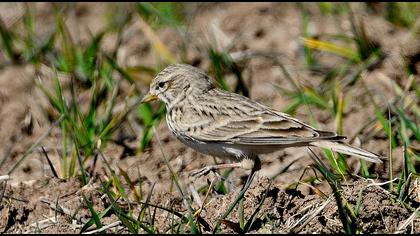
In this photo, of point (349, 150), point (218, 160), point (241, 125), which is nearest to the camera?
point (349, 150)

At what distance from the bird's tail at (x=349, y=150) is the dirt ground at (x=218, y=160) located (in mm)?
156

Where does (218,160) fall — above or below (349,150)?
below

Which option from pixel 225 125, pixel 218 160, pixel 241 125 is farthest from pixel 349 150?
pixel 218 160

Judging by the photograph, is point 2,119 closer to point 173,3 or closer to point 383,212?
point 173,3

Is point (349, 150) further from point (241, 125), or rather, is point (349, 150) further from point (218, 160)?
point (218, 160)

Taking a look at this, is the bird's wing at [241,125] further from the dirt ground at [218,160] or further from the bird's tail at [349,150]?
the dirt ground at [218,160]

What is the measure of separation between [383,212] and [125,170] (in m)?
2.28

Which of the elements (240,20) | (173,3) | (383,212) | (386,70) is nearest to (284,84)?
(386,70)

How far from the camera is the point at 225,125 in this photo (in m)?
6.37

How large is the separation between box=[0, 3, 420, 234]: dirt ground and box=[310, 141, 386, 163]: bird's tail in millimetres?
156

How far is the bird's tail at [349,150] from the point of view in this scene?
5.59 meters

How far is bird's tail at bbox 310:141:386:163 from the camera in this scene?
18.4 ft

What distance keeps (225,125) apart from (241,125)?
13 cm

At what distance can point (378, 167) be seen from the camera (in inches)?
257
